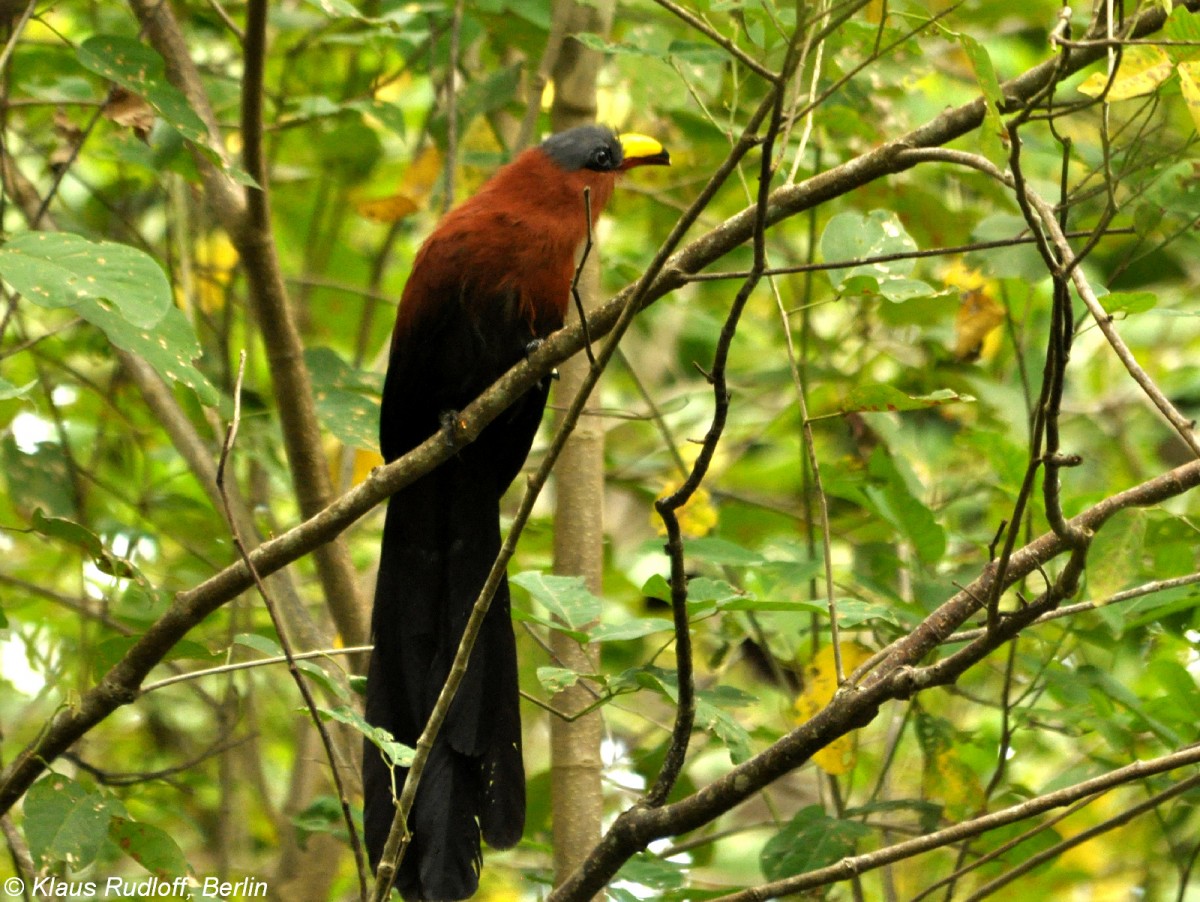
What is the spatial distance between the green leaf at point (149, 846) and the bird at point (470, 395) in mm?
528

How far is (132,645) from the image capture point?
2.26m

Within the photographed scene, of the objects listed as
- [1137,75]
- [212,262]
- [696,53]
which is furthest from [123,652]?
[212,262]

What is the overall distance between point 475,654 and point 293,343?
789 mm

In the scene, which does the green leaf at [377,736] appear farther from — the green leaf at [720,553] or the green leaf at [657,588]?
the green leaf at [720,553]

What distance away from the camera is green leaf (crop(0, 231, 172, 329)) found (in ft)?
5.67

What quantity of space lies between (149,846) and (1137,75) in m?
1.93

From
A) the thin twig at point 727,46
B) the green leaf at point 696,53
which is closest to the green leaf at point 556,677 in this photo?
the thin twig at point 727,46

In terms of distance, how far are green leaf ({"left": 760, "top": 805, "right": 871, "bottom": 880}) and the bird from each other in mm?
565

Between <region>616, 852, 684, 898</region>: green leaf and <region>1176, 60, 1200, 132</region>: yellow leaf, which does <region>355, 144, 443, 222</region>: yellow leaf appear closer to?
<region>616, 852, 684, 898</region>: green leaf

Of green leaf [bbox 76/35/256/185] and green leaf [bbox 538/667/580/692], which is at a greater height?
green leaf [bbox 76/35/256/185]

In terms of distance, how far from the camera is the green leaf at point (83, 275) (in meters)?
1.73

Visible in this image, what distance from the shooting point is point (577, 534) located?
297cm

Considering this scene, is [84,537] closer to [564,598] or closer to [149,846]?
[149,846]

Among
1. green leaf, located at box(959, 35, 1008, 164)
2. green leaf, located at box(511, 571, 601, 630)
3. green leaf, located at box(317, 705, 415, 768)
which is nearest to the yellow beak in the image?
green leaf, located at box(511, 571, 601, 630)
